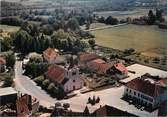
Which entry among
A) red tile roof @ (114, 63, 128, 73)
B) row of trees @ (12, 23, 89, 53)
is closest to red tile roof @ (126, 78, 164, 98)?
red tile roof @ (114, 63, 128, 73)

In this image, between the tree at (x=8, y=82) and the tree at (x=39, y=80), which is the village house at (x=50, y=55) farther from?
the tree at (x=8, y=82)

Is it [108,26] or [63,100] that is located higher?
[108,26]

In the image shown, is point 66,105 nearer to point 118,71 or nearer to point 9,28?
point 118,71

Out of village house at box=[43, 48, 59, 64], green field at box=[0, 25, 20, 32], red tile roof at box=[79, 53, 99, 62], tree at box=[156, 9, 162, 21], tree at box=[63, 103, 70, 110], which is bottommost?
tree at box=[63, 103, 70, 110]

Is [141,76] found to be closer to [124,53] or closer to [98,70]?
[98,70]

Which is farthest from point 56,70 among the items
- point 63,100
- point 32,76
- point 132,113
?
point 132,113

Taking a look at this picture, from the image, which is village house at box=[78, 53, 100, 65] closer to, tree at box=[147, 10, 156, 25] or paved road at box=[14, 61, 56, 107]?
paved road at box=[14, 61, 56, 107]
